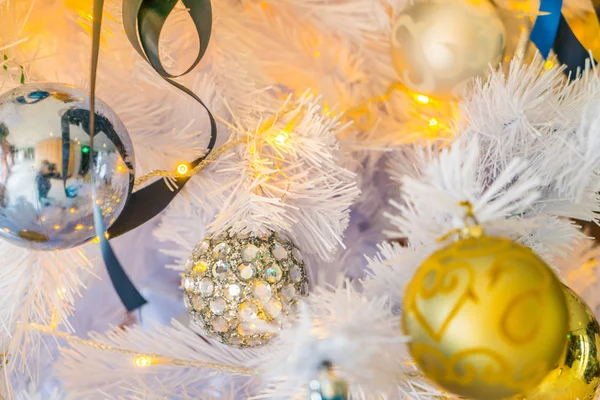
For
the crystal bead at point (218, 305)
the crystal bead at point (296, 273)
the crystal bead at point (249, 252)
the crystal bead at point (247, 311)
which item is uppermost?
the crystal bead at point (249, 252)

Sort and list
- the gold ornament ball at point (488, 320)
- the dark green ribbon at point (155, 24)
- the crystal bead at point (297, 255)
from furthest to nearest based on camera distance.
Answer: the crystal bead at point (297, 255), the dark green ribbon at point (155, 24), the gold ornament ball at point (488, 320)

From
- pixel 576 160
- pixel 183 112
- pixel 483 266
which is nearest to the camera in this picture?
pixel 483 266

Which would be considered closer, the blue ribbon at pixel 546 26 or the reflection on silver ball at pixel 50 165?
the reflection on silver ball at pixel 50 165

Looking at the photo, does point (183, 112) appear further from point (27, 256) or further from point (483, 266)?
point (483, 266)

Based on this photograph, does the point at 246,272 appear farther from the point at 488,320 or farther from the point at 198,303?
the point at 488,320

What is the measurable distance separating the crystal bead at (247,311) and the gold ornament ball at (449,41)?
27 centimetres

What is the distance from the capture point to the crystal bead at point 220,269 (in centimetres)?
48

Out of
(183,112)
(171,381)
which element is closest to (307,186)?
(183,112)

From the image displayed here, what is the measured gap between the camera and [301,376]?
303 mm

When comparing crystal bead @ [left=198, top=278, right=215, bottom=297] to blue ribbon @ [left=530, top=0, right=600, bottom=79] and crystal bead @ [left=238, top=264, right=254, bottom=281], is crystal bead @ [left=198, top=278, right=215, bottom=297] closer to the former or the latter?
crystal bead @ [left=238, top=264, right=254, bottom=281]

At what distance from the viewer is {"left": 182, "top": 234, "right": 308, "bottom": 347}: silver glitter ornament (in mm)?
475

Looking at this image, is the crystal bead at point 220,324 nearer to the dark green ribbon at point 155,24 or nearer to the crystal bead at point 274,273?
the crystal bead at point 274,273

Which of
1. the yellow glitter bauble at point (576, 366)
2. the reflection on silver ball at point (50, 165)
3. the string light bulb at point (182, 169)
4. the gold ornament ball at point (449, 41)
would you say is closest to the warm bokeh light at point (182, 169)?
the string light bulb at point (182, 169)

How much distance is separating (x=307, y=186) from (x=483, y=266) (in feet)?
0.71
